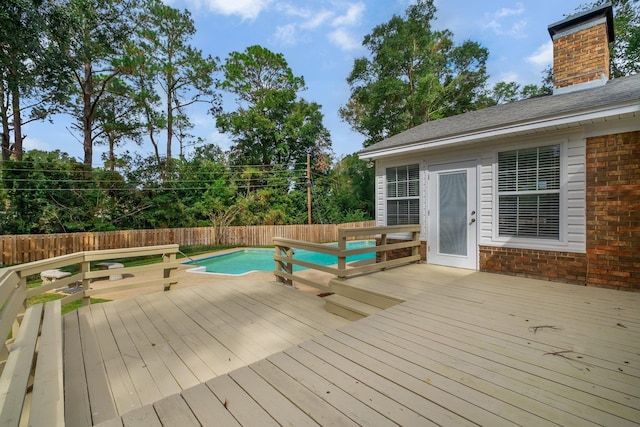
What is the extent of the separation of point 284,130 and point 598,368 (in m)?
23.0

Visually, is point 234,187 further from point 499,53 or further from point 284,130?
point 499,53

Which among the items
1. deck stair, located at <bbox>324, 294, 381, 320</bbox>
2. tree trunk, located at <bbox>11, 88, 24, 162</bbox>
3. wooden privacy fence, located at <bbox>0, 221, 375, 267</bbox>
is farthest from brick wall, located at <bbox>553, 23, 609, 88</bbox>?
tree trunk, located at <bbox>11, 88, 24, 162</bbox>

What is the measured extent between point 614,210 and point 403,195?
324 cm

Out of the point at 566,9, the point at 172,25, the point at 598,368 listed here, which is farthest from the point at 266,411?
the point at 172,25

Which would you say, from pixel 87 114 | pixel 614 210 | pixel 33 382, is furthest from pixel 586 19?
pixel 87 114

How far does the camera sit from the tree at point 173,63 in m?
19.4

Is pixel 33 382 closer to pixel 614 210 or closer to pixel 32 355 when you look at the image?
pixel 32 355

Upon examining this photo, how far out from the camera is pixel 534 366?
75.5 inches

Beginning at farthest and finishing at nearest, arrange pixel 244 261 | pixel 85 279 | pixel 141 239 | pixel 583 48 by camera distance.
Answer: pixel 141 239
pixel 244 261
pixel 583 48
pixel 85 279

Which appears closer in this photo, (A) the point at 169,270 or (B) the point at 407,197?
(A) the point at 169,270

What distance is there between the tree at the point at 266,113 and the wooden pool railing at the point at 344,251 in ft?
59.6

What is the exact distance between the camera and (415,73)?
59.6ft

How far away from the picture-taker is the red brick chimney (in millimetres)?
4891

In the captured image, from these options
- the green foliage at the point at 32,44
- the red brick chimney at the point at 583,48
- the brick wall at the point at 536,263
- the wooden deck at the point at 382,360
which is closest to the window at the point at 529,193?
the brick wall at the point at 536,263
